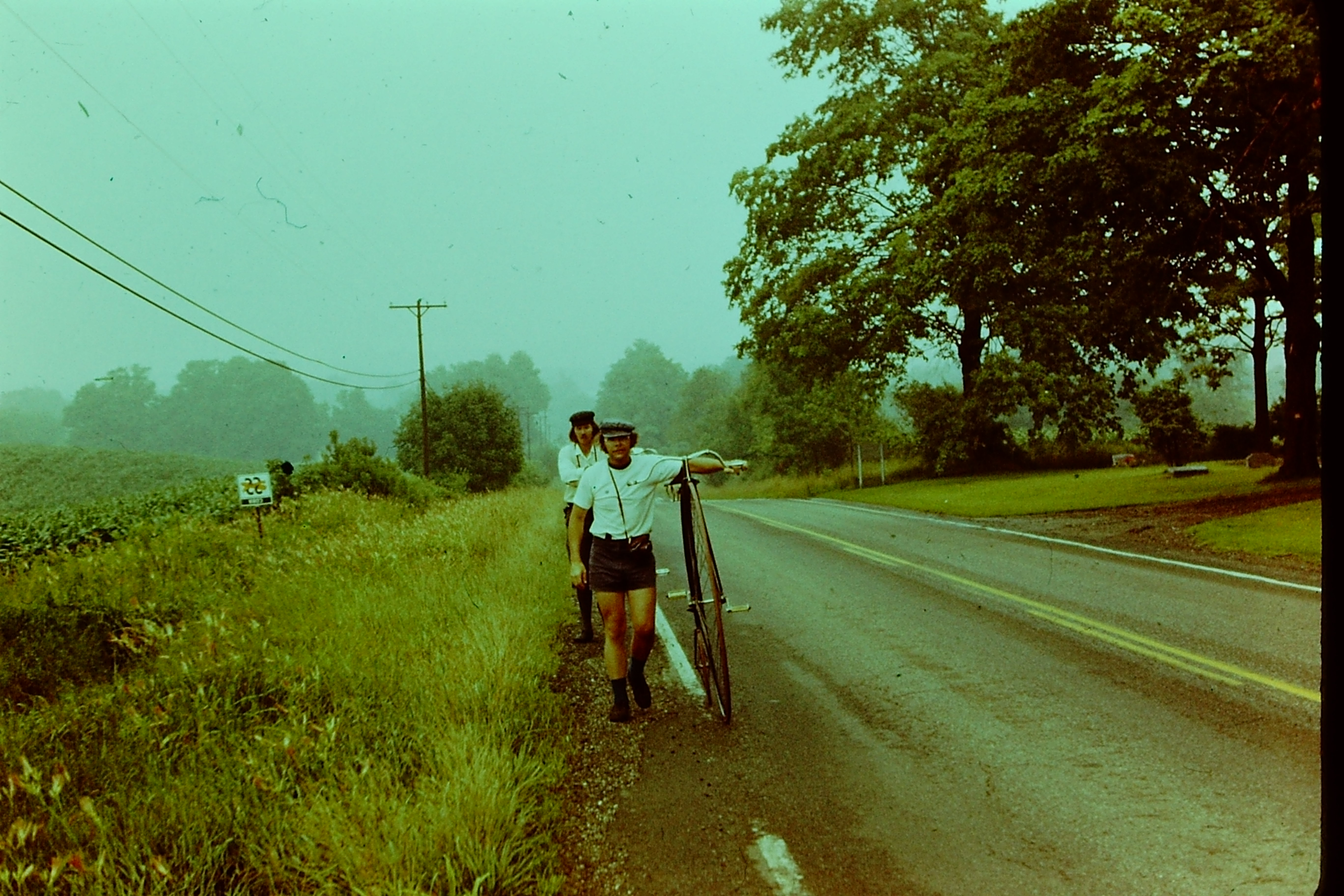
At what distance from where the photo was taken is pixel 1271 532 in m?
12.5

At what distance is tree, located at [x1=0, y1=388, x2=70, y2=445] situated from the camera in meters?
43.6

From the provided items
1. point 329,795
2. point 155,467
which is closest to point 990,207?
point 329,795

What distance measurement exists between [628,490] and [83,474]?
39589 mm

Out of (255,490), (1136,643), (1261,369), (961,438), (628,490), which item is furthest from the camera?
(1261,369)

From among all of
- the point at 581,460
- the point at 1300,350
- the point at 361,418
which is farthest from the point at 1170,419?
the point at 361,418

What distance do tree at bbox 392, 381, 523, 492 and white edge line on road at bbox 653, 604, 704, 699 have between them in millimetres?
50774

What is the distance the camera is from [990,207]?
16.7 m

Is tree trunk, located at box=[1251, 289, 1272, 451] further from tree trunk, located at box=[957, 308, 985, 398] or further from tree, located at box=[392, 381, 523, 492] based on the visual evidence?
tree, located at box=[392, 381, 523, 492]

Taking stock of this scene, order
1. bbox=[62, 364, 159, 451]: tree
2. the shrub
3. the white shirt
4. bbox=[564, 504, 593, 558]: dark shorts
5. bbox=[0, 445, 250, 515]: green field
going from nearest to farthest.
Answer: bbox=[564, 504, 593, 558]: dark shorts < the white shirt < bbox=[0, 445, 250, 515]: green field < the shrub < bbox=[62, 364, 159, 451]: tree

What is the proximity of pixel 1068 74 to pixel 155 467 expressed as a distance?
44.5 meters

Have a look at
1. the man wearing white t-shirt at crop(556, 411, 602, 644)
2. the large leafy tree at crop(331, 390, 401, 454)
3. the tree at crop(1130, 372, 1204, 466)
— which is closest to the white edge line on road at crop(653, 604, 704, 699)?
the man wearing white t-shirt at crop(556, 411, 602, 644)

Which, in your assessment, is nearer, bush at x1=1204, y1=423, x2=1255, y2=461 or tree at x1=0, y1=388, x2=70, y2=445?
bush at x1=1204, y1=423, x2=1255, y2=461

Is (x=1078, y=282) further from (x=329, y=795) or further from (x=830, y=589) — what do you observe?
(x=329, y=795)

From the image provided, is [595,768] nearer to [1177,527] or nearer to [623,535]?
[623,535]
